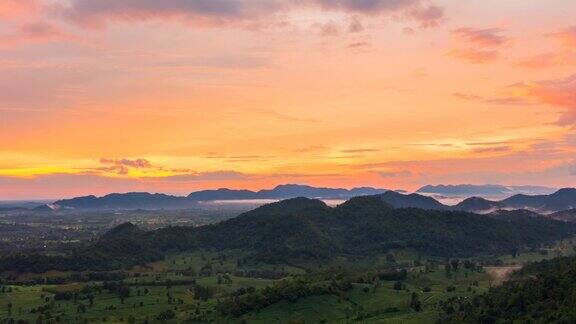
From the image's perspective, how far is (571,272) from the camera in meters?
166

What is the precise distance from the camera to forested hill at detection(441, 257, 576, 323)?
146 metres

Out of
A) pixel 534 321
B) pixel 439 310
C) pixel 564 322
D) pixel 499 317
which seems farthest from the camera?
pixel 439 310

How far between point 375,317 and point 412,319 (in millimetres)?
18951

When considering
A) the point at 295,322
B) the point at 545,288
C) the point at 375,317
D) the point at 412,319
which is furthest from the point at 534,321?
the point at 295,322

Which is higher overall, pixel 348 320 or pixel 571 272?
pixel 571 272

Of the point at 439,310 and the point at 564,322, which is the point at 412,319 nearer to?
the point at 439,310

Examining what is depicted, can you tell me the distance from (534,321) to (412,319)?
1785 inches

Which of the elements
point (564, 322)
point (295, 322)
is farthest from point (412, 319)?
point (564, 322)

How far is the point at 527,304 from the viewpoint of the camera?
527 ft

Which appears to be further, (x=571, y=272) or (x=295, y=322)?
(x=295, y=322)

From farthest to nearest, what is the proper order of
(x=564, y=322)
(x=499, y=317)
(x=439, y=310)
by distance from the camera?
(x=439, y=310) < (x=499, y=317) < (x=564, y=322)

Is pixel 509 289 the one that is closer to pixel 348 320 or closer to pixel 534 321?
pixel 534 321

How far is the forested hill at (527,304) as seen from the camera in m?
146

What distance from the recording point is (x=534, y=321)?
477ft
